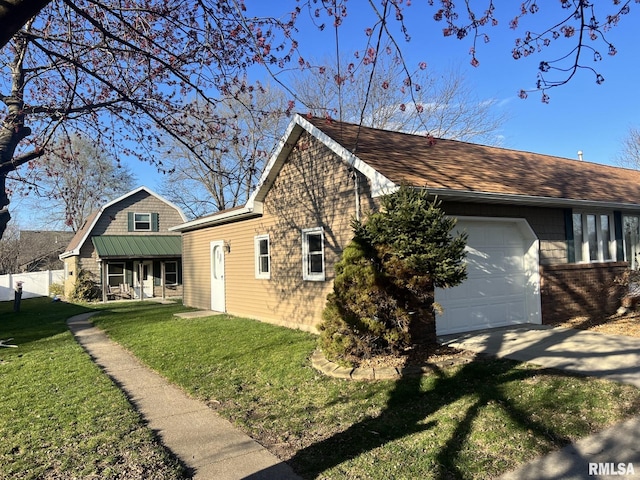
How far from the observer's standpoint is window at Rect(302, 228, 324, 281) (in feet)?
35.7

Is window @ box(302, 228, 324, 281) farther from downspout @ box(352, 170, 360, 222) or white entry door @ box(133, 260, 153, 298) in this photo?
white entry door @ box(133, 260, 153, 298)

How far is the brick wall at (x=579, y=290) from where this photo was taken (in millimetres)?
10117

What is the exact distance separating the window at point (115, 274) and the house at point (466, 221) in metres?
15.8

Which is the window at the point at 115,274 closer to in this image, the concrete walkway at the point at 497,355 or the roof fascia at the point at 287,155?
the roof fascia at the point at 287,155

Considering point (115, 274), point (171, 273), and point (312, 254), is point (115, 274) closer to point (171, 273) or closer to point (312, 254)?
point (171, 273)

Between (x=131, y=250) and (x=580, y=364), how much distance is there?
23714mm

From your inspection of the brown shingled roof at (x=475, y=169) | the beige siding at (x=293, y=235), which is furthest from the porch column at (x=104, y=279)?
the brown shingled roof at (x=475, y=169)

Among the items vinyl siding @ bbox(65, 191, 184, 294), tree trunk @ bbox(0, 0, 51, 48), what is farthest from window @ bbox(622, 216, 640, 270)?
vinyl siding @ bbox(65, 191, 184, 294)

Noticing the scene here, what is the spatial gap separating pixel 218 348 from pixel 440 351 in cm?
444

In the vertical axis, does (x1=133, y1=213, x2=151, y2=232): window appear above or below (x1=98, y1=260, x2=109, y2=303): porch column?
above

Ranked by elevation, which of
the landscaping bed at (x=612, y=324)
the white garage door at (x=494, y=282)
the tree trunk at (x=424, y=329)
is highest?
the white garage door at (x=494, y=282)

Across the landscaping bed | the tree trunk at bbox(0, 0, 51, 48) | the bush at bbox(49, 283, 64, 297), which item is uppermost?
the tree trunk at bbox(0, 0, 51, 48)

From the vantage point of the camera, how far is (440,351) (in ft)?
24.9

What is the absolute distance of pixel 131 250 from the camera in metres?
25.8
